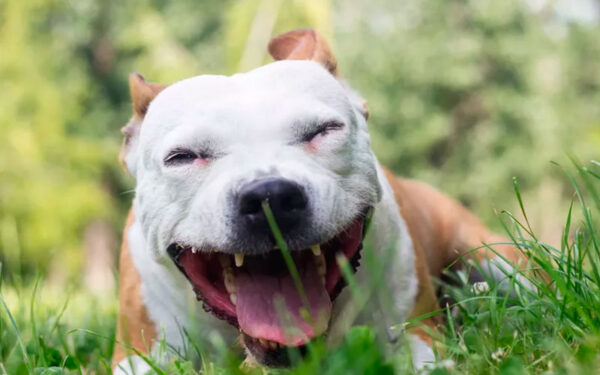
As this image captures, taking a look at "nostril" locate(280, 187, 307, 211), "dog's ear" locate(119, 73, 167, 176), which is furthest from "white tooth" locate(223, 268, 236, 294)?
"dog's ear" locate(119, 73, 167, 176)

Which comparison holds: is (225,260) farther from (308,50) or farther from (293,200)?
(308,50)

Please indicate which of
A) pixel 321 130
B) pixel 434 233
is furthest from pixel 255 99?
pixel 434 233

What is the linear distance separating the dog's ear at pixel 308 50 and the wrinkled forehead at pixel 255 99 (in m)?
0.19

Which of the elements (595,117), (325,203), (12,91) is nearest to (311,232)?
(325,203)

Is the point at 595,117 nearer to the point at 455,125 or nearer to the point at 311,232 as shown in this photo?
the point at 455,125

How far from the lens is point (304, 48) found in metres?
3.07

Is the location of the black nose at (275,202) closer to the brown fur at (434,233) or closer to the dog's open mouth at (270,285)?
the dog's open mouth at (270,285)

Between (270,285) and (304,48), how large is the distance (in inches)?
44.8

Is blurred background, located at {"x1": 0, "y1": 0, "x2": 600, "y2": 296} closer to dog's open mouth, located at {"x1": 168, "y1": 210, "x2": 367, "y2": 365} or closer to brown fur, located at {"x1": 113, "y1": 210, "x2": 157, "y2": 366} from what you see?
brown fur, located at {"x1": 113, "y1": 210, "x2": 157, "y2": 366}

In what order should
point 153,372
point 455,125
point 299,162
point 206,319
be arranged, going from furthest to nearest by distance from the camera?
point 455,125
point 206,319
point 299,162
point 153,372

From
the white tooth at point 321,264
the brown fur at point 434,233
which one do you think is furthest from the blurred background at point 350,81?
the white tooth at point 321,264

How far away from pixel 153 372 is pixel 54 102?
16.3 metres

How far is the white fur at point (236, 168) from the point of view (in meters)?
2.25

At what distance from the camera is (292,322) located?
2.21 metres
